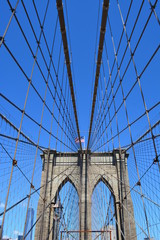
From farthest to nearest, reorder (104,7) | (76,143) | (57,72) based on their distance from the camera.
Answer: (76,143) < (57,72) < (104,7)

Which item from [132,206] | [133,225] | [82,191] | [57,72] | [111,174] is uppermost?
[57,72]

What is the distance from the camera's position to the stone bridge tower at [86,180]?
1322 centimetres

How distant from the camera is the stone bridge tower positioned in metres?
13.2

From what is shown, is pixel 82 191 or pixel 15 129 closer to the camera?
pixel 15 129

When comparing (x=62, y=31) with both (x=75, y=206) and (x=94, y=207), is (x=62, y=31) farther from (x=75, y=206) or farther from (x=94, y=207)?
(x=75, y=206)

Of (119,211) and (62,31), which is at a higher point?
(62,31)

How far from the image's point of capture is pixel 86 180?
1491 cm

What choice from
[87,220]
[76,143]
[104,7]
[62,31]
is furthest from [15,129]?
[76,143]

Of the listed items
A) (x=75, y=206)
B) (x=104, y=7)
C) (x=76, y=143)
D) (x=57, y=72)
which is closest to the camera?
(x=104, y=7)

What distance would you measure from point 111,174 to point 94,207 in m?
2.40

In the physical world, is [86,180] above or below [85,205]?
above

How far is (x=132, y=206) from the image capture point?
44.1 ft

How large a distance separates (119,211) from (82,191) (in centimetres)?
259

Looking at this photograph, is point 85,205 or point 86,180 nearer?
point 85,205
